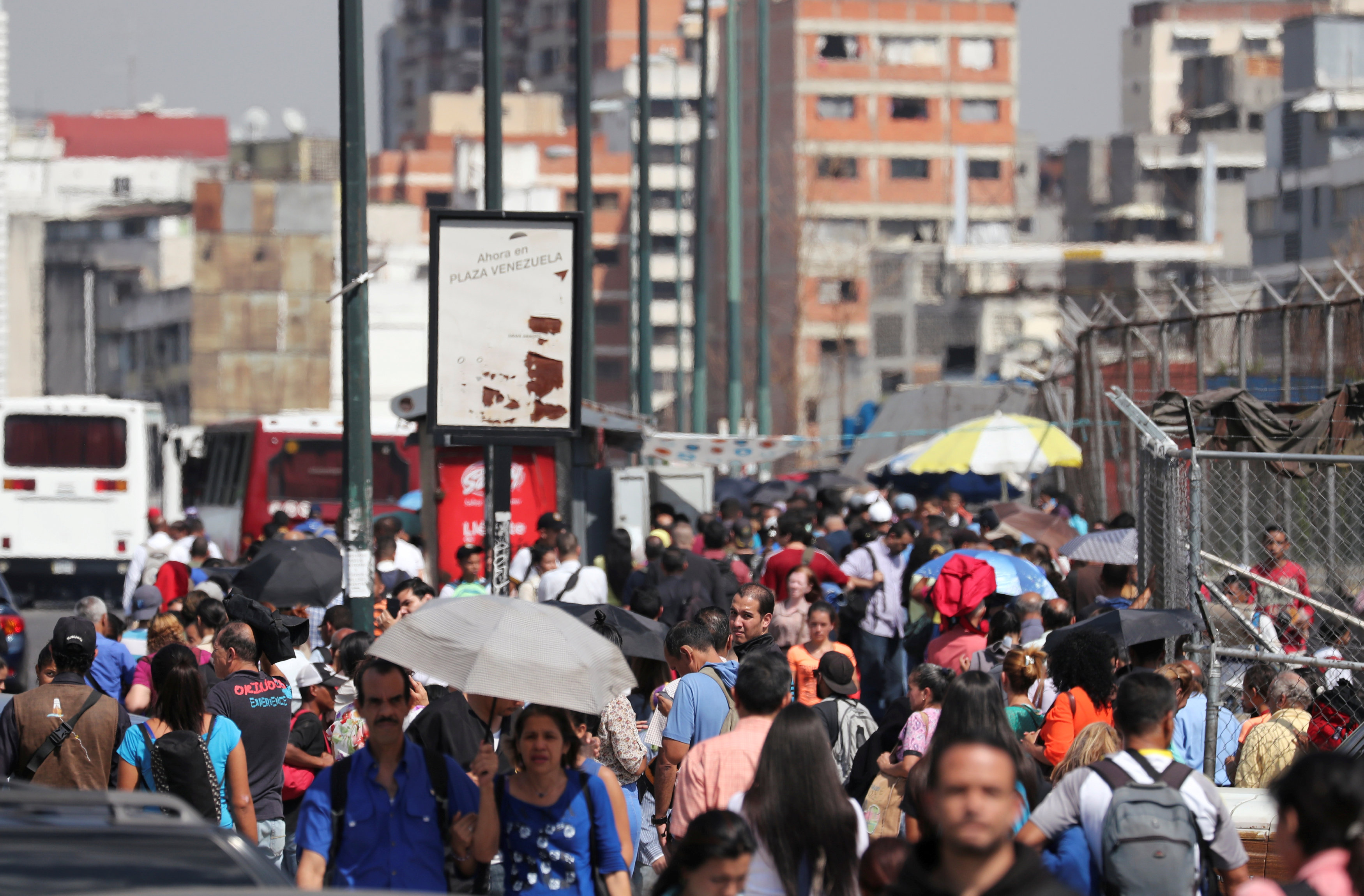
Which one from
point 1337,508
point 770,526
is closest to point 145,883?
point 1337,508

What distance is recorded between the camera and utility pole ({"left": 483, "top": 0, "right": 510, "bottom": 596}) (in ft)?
36.5

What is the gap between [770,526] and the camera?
1869cm

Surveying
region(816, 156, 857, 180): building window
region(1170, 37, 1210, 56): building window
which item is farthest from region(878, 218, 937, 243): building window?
region(1170, 37, 1210, 56): building window

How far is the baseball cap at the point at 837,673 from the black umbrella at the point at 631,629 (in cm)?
103

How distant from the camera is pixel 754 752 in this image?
5.99m

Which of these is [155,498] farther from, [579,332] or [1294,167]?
[1294,167]

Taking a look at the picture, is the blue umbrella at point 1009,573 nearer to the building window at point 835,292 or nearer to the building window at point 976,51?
the building window at point 835,292

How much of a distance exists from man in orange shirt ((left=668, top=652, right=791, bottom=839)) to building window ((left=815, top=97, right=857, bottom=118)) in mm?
81512

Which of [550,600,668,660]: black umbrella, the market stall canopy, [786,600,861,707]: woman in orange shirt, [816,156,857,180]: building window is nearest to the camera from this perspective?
[550,600,668,660]: black umbrella

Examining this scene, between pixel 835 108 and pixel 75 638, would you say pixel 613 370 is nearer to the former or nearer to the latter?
pixel 835 108

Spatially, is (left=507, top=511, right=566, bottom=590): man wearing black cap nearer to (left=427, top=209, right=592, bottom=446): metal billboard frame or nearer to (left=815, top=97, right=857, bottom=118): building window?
(left=427, top=209, right=592, bottom=446): metal billboard frame

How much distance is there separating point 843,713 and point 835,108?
80790 mm

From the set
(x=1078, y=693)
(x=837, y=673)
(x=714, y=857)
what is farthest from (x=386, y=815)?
(x=1078, y=693)

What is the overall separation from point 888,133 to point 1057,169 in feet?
95.3
